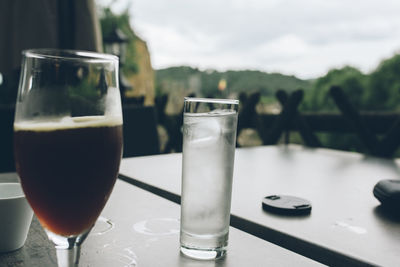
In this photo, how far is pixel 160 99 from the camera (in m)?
4.89

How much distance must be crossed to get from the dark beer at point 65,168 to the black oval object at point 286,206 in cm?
42

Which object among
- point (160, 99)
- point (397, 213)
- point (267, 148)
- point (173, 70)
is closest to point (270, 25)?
point (173, 70)

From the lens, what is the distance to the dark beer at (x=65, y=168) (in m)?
0.35

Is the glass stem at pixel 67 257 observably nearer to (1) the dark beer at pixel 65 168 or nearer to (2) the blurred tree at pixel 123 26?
(1) the dark beer at pixel 65 168

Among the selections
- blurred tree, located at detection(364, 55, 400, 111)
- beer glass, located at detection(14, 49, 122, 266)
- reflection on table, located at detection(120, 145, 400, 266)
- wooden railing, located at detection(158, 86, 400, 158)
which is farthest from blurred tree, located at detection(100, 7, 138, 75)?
beer glass, located at detection(14, 49, 122, 266)

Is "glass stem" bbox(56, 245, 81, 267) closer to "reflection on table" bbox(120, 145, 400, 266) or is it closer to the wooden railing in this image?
"reflection on table" bbox(120, 145, 400, 266)

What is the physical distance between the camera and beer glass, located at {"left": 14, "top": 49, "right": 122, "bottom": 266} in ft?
1.14

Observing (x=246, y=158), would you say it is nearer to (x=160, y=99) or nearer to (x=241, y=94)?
(x=241, y=94)

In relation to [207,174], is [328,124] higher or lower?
lower

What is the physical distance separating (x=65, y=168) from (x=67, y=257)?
0.08 m

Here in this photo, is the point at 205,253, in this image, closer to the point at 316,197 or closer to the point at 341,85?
the point at 316,197

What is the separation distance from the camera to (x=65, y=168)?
0.35 metres

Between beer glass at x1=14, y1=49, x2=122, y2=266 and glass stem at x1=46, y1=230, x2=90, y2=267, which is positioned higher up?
beer glass at x1=14, y1=49, x2=122, y2=266

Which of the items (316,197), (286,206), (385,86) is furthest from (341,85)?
(286,206)
